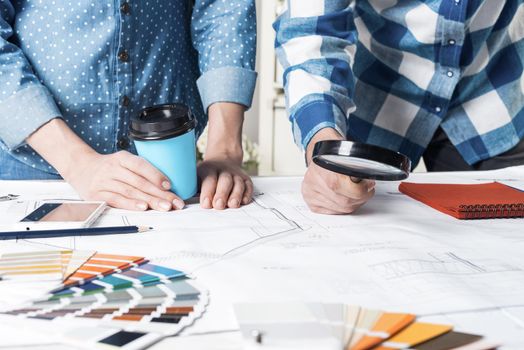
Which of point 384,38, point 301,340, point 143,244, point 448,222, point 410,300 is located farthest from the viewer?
point 384,38

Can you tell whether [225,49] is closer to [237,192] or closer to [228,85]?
[228,85]

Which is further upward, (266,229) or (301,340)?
(301,340)

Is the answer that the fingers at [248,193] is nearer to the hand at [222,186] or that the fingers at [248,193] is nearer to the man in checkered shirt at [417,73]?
the hand at [222,186]

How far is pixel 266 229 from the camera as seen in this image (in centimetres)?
74

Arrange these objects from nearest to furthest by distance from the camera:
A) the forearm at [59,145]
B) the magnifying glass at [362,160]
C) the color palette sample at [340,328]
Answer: the color palette sample at [340,328] < the magnifying glass at [362,160] < the forearm at [59,145]

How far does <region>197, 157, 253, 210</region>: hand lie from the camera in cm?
85

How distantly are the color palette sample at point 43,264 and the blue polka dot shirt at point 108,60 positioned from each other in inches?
13.9

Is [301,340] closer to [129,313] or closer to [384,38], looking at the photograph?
[129,313]

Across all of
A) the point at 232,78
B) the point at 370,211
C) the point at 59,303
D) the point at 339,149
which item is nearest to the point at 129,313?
the point at 59,303

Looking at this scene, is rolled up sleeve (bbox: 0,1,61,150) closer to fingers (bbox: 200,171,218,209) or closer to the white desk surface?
the white desk surface

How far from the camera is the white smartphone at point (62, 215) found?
72 cm

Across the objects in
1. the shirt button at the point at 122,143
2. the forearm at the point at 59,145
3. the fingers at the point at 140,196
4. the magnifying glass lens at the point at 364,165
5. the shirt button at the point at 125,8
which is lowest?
the shirt button at the point at 122,143

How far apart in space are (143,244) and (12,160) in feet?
1.63

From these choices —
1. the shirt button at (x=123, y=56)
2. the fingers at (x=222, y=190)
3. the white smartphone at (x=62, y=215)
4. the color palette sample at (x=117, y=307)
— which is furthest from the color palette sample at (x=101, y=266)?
the shirt button at (x=123, y=56)
